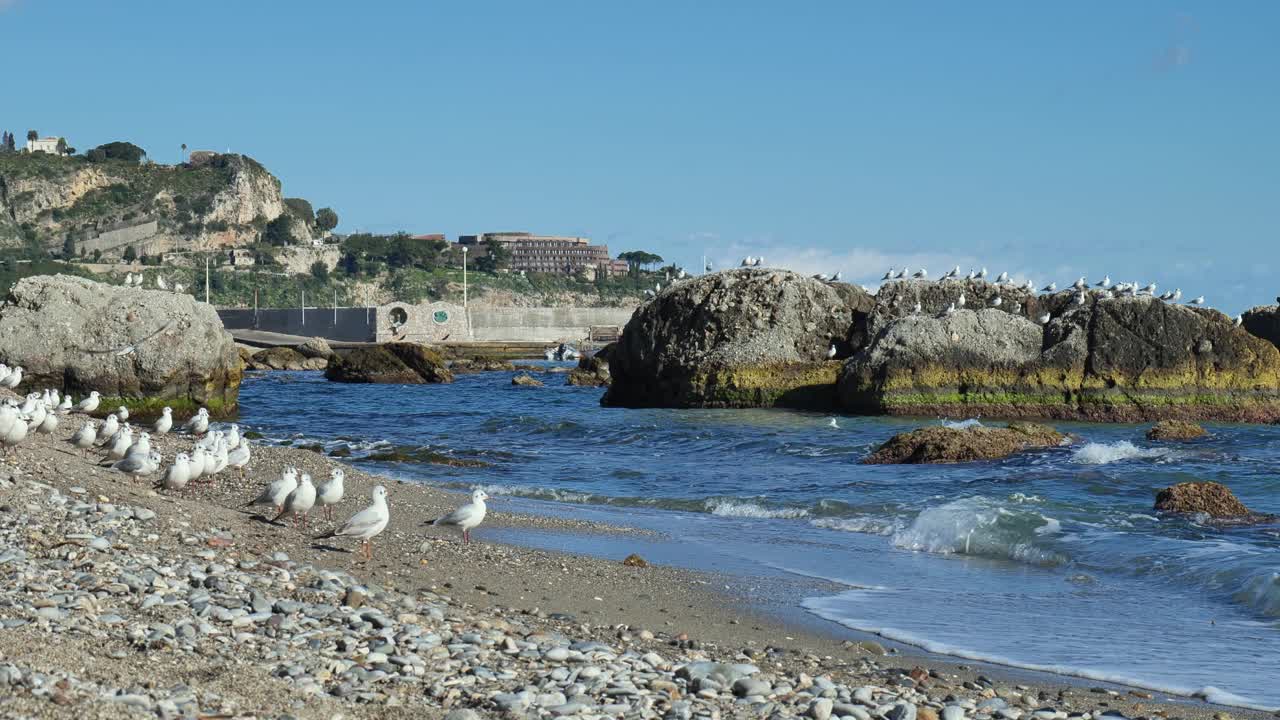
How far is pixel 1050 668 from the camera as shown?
8336mm

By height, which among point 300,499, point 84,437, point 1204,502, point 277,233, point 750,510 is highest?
point 277,233

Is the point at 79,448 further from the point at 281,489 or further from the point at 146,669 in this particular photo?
the point at 146,669

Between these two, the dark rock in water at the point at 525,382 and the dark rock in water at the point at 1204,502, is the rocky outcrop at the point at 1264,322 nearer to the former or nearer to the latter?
the dark rock in water at the point at 525,382

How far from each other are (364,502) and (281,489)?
10.5 feet

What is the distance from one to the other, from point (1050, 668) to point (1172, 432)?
17.4 meters

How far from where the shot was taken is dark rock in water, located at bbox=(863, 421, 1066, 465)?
20891mm

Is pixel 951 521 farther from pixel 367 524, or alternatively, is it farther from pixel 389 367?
pixel 389 367

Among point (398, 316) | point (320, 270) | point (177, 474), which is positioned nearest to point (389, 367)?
point (177, 474)

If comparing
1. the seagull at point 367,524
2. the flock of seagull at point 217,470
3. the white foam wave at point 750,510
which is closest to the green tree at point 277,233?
the flock of seagull at point 217,470

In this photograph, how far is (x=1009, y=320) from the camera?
30484 mm

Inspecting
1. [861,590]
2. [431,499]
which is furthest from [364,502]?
[861,590]

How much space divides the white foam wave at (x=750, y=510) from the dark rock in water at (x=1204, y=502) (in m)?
3.97

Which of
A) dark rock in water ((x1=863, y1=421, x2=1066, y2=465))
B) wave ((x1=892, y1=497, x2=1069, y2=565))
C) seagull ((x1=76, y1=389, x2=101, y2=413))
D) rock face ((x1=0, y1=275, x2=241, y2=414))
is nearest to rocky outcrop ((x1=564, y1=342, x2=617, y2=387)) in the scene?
rock face ((x1=0, y1=275, x2=241, y2=414))

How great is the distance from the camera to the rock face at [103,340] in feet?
86.6
